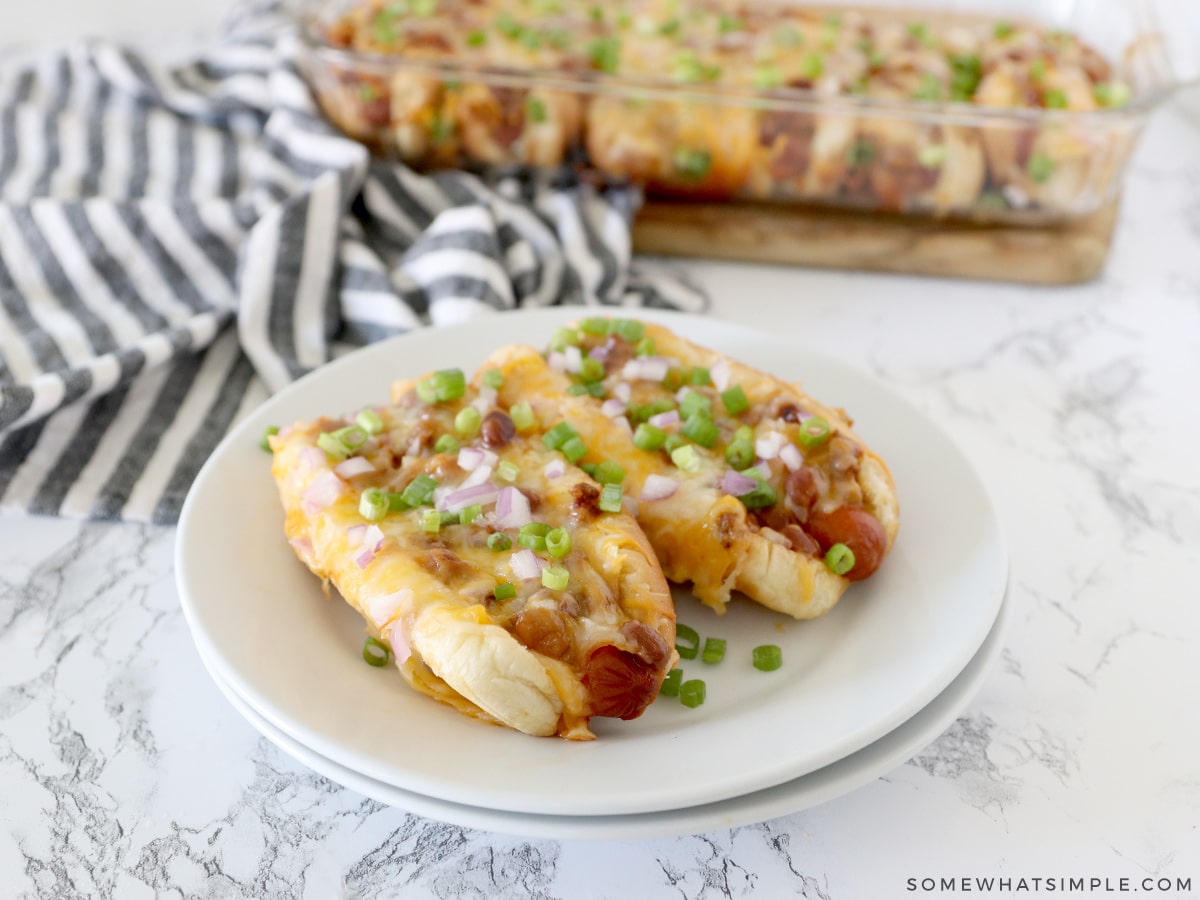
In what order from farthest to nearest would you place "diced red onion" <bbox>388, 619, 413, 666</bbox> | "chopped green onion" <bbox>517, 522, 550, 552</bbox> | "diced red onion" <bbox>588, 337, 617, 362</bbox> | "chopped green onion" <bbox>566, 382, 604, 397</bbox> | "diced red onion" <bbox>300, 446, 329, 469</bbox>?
"diced red onion" <bbox>588, 337, 617, 362</bbox> < "chopped green onion" <bbox>566, 382, 604, 397</bbox> < "diced red onion" <bbox>300, 446, 329, 469</bbox> < "chopped green onion" <bbox>517, 522, 550, 552</bbox> < "diced red onion" <bbox>388, 619, 413, 666</bbox>

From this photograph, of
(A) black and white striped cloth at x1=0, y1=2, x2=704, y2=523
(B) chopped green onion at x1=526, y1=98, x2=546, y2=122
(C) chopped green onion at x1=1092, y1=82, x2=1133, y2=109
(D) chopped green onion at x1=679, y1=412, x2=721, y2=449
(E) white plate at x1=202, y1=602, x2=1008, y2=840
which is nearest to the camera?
(E) white plate at x1=202, y1=602, x2=1008, y2=840

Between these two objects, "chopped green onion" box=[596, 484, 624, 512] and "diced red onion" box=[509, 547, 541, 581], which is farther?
"chopped green onion" box=[596, 484, 624, 512]

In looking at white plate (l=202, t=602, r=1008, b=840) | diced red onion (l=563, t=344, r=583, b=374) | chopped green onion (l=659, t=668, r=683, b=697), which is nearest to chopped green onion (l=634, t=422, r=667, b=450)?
diced red onion (l=563, t=344, r=583, b=374)

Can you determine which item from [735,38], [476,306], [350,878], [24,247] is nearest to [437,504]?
[350,878]

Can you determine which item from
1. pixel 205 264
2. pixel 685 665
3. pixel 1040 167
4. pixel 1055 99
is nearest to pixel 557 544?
pixel 685 665

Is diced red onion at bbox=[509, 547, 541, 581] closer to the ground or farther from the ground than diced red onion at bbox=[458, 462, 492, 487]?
farther from the ground

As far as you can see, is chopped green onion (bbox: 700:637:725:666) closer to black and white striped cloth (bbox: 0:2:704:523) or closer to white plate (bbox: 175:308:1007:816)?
white plate (bbox: 175:308:1007:816)
